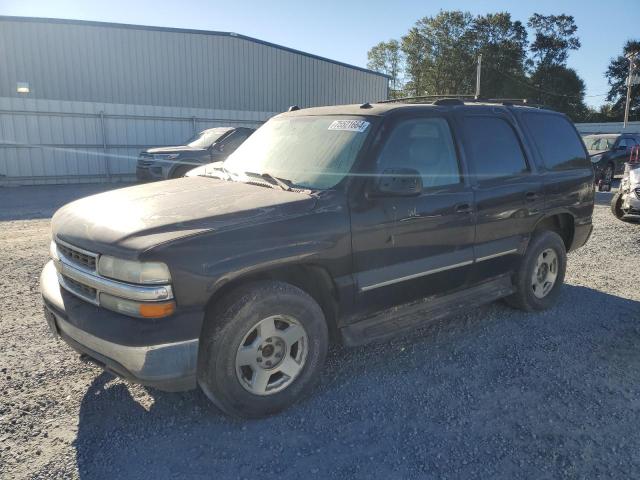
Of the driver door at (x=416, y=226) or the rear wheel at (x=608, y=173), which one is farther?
the rear wheel at (x=608, y=173)

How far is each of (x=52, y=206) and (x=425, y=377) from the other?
10.3 m

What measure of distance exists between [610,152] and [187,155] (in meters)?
13.9

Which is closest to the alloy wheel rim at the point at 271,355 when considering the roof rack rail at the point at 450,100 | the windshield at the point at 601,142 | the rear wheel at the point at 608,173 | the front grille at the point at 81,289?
the front grille at the point at 81,289

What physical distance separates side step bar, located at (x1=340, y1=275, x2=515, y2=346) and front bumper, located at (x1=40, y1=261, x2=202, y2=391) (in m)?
1.11

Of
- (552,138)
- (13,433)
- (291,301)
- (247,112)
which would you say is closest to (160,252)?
(291,301)

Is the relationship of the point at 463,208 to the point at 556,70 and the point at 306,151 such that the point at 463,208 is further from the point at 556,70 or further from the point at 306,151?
the point at 556,70

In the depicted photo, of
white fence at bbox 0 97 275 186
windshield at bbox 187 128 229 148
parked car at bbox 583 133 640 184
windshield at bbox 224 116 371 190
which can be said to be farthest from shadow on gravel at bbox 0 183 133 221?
parked car at bbox 583 133 640 184

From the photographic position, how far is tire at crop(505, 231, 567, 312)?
4.60 m

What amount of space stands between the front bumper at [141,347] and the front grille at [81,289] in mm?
60

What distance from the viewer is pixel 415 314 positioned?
12.0ft

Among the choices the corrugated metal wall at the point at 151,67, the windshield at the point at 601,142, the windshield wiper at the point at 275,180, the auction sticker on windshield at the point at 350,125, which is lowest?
the windshield wiper at the point at 275,180

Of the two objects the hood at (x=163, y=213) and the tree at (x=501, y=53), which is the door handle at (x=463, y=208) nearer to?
the hood at (x=163, y=213)

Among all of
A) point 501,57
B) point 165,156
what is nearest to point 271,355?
point 165,156

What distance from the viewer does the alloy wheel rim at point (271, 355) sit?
2.91 m
